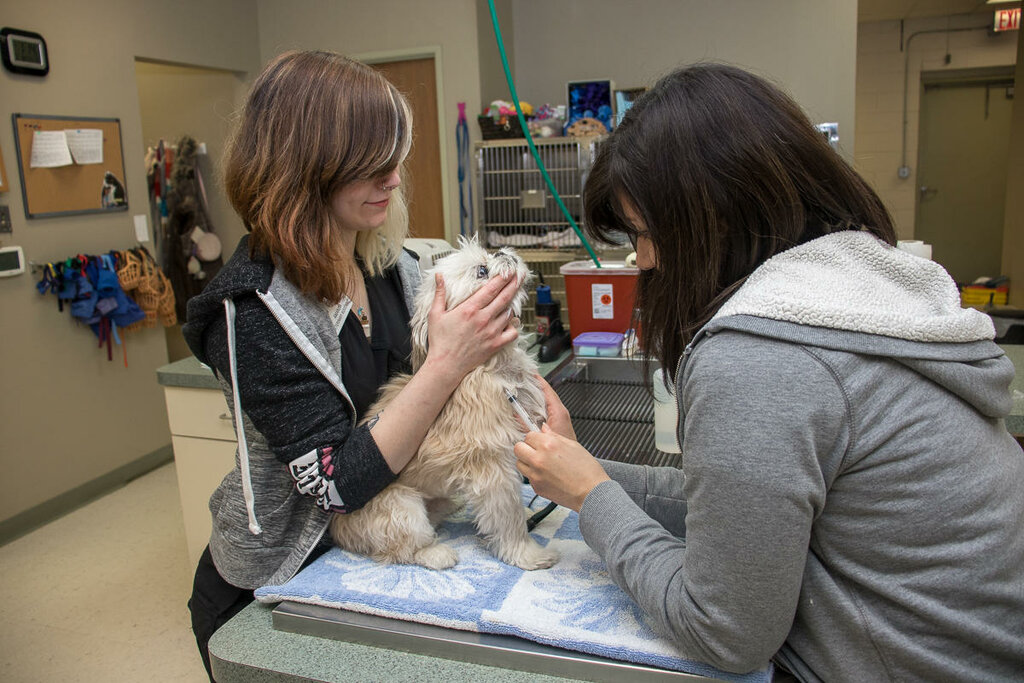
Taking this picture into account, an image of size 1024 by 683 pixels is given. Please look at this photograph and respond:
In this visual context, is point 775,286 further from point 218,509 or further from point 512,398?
point 218,509

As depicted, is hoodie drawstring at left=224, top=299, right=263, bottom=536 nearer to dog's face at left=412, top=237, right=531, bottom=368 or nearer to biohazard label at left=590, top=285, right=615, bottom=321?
dog's face at left=412, top=237, right=531, bottom=368

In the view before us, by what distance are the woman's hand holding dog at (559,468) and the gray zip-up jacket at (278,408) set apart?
208 mm

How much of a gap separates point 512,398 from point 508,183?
10.0ft

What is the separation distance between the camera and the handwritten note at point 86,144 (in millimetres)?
3861

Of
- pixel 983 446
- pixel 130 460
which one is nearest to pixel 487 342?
pixel 983 446

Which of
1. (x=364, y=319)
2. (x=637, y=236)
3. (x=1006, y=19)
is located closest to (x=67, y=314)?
(x=364, y=319)

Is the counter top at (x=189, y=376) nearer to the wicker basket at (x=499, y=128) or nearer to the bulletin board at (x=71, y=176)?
the bulletin board at (x=71, y=176)

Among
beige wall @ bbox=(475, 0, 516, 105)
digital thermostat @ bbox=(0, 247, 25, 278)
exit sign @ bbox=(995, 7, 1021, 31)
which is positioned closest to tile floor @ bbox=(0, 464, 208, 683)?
digital thermostat @ bbox=(0, 247, 25, 278)

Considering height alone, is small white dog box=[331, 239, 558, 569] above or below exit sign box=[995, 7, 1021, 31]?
below

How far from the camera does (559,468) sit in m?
1.01

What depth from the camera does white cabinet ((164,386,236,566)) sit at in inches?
96.7

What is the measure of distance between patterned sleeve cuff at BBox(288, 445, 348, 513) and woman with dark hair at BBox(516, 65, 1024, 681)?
41cm

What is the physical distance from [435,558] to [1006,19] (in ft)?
27.1

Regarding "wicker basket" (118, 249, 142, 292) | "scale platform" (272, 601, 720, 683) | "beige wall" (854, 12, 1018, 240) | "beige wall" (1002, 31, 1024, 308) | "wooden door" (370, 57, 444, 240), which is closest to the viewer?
"scale platform" (272, 601, 720, 683)
